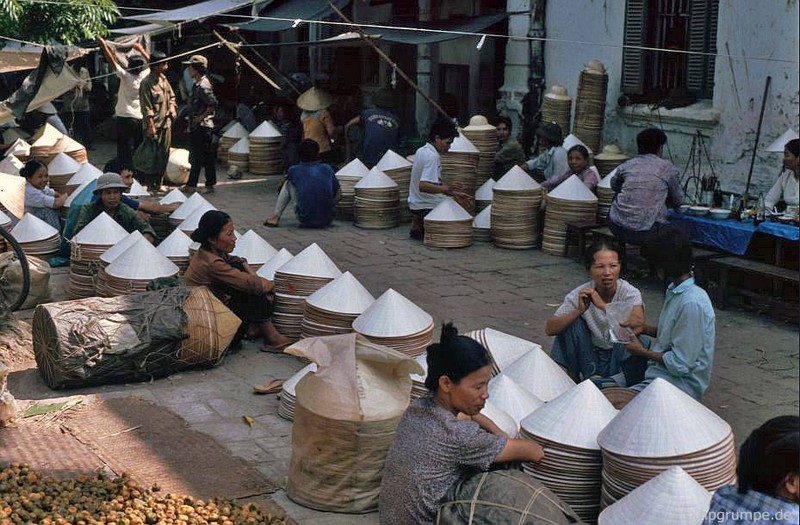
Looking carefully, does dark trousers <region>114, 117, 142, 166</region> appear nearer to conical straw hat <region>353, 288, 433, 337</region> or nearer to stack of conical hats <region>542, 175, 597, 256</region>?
stack of conical hats <region>542, 175, 597, 256</region>

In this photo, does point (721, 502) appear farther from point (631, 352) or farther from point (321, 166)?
point (321, 166)

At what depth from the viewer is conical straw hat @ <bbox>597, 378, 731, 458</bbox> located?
4355 millimetres

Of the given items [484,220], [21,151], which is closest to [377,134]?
[484,220]

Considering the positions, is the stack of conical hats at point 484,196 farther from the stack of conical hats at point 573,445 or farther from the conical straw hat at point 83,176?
the stack of conical hats at point 573,445

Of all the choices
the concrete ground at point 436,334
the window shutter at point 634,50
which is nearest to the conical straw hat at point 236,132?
the concrete ground at point 436,334

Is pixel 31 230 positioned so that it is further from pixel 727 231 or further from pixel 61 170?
pixel 727 231

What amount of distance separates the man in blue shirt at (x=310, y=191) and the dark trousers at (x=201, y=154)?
6.76ft

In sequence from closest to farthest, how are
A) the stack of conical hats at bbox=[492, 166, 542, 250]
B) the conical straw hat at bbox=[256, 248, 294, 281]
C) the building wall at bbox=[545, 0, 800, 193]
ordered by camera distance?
the conical straw hat at bbox=[256, 248, 294, 281]
the building wall at bbox=[545, 0, 800, 193]
the stack of conical hats at bbox=[492, 166, 542, 250]

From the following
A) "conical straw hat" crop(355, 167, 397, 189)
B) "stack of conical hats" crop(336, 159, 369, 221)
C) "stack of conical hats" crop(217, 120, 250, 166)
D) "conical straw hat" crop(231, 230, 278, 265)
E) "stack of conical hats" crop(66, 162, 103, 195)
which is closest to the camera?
"conical straw hat" crop(231, 230, 278, 265)

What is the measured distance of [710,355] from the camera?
207 inches

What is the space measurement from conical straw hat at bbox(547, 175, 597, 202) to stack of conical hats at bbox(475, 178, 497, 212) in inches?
47.3

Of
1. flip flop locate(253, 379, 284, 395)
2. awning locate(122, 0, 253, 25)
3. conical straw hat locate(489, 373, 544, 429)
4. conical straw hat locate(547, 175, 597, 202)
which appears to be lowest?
flip flop locate(253, 379, 284, 395)

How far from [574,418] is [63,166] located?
349 inches

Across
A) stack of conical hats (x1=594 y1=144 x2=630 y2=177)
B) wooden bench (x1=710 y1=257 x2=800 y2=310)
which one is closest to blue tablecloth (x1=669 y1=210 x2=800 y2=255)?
wooden bench (x1=710 y1=257 x2=800 y2=310)
